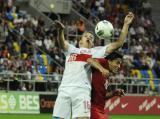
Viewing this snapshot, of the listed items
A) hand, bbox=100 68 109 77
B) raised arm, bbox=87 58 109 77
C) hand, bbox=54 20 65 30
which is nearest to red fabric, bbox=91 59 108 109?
raised arm, bbox=87 58 109 77

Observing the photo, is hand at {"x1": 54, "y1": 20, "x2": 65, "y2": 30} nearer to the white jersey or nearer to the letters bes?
the white jersey

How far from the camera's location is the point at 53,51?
1085 inches

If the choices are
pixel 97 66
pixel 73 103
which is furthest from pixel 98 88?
pixel 97 66

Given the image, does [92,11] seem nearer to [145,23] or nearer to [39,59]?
[145,23]

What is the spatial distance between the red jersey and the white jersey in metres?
0.14

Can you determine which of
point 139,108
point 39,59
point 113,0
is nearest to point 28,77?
point 39,59

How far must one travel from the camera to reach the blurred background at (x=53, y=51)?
23.8m

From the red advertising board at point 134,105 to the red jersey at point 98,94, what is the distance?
50.1ft

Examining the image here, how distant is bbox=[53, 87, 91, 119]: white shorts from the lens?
961 cm

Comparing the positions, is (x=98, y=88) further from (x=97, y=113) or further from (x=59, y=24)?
(x=59, y=24)

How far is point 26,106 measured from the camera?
23500 millimetres

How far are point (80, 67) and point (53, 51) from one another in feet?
58.7

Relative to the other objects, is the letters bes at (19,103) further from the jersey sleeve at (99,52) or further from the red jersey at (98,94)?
the jersey sleeve at (99,52)

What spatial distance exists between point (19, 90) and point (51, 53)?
4148mm
